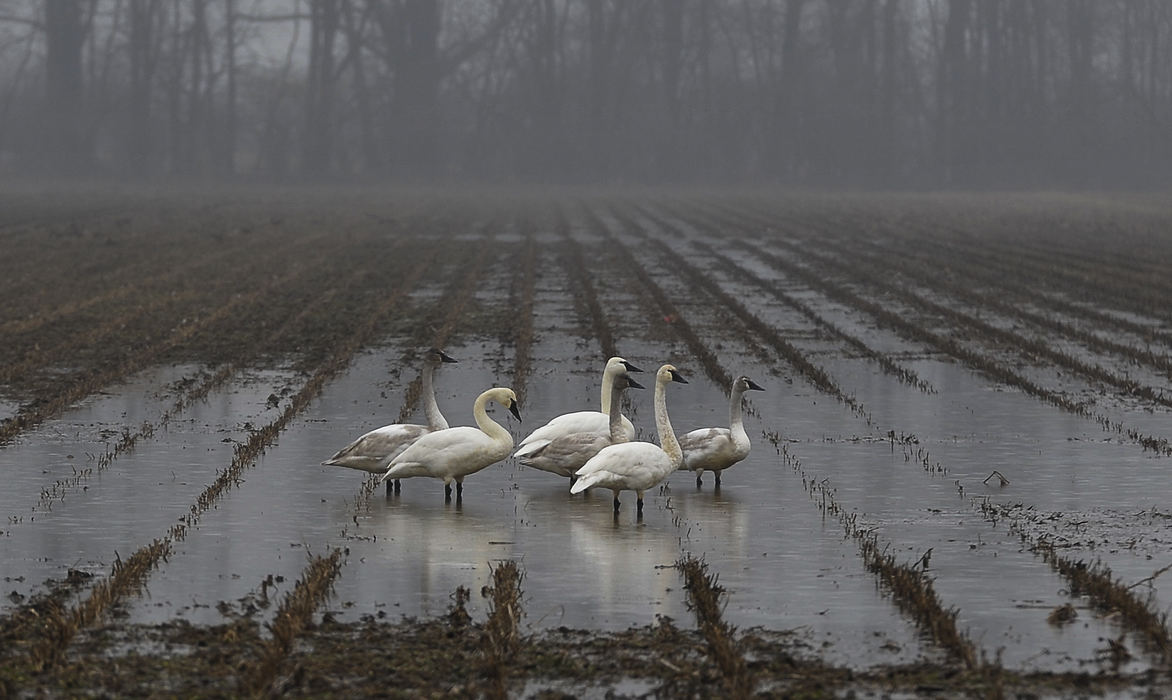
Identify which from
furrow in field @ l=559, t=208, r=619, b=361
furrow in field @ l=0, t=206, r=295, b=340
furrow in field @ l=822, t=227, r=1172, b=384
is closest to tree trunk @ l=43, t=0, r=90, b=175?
furrow in field @ l=0, t=206, r=295, b=340

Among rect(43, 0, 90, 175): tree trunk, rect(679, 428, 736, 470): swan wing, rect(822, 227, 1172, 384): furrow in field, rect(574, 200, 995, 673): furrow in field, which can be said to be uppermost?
rect(43, 0, 90, 175): tree trunk

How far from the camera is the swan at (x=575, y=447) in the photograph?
12281 millimetres

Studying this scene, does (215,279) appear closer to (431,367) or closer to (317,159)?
(431,367)

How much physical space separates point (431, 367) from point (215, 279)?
17342mm

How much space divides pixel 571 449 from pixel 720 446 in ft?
3.46

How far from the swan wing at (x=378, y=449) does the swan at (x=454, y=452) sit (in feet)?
0.66

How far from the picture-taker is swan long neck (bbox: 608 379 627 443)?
12234 millimetres

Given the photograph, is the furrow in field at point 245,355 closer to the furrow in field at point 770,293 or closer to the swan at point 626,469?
the swan at point 626,469

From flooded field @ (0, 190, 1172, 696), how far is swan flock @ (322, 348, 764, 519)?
0.23 m

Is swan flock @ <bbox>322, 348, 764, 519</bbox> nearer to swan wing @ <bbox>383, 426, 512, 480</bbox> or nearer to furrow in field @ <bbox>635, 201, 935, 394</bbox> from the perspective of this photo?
swan wing @ <bbox>383, 426, 512, 480</bbox>

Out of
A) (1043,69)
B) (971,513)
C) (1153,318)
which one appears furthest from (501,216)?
(1043,69)

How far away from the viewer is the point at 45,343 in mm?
20781

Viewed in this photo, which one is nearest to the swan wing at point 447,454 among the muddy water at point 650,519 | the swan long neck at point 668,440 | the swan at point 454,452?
the swan at point 454,452

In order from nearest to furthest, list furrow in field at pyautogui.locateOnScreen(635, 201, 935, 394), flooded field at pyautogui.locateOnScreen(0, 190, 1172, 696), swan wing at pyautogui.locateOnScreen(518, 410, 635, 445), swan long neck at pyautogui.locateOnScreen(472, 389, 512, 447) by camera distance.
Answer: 1. flooded field at pyautogui.locateOnScreen(0, 190, 1172, 696)
2. swan long neck at pyautogui.locateOnScreen(472, 389, 512, 447)
3. swan wing at pyautogui.locateOnScreen(518, 410, 635, 445)
4. furrow in field at pyautogui.locateOnScreen(635, 201, 935, 394)
